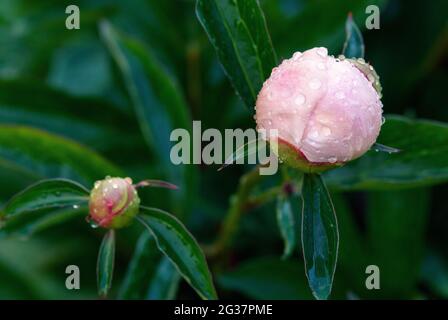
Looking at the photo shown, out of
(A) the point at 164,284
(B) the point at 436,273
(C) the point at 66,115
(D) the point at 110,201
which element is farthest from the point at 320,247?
(C) the point at 66,115

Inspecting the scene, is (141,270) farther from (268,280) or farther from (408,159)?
(408,159)

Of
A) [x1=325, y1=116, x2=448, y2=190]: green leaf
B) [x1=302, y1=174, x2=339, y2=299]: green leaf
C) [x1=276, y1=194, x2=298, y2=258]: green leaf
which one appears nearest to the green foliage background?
[x1=325, y1=116, x2=448, y2=190]: green leaf

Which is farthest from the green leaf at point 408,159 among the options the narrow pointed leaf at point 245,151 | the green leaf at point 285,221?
the narrow pointed leaf at point 245,151

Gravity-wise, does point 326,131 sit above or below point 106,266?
above

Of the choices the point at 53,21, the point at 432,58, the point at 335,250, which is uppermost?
the point at 53,21

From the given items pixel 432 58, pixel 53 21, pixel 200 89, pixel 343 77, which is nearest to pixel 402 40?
pixel 432 58

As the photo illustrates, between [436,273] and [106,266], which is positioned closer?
[106,266]

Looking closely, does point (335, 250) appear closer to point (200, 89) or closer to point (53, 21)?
point (200, 89)
